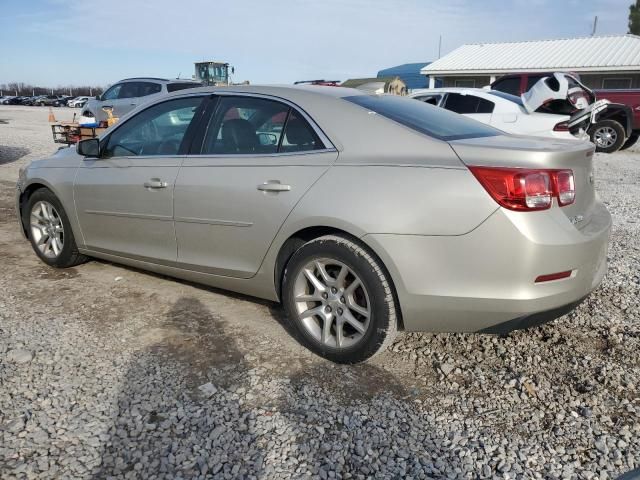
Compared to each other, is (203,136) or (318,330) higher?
(203,136)

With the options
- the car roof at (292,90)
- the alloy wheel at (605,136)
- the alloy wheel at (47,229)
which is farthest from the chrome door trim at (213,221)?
the alloy wheel at (605,136)

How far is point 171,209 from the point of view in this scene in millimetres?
3693

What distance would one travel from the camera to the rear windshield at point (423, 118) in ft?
10.0

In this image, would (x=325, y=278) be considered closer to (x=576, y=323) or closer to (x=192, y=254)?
(x=192, y=254)

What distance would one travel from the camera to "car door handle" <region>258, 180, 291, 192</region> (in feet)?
10.3

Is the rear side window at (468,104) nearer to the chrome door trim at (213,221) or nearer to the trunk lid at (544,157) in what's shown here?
the trunk lid at (544,157)

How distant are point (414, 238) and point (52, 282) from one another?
3.27m

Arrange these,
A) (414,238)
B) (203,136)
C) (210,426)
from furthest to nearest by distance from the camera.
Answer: (203,136), (414,238), (210,426)

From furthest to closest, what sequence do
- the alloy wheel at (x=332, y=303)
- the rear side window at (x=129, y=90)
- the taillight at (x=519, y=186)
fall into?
1. the rear side window at (x=129, y=90)
2. the alloy wheel at (x=332, y=303)
3. the taillight at (x=519, y=186)

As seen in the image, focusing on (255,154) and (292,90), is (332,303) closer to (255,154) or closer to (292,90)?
(255,154)

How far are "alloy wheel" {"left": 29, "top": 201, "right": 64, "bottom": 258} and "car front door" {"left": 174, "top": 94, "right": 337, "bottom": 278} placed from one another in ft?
5.26

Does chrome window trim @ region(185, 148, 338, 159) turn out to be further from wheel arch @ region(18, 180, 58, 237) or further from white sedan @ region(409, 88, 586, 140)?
white sedan @ region(409, 88, 586, 140)

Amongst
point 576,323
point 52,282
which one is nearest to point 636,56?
point 576,323

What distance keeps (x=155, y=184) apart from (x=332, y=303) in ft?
5.33
